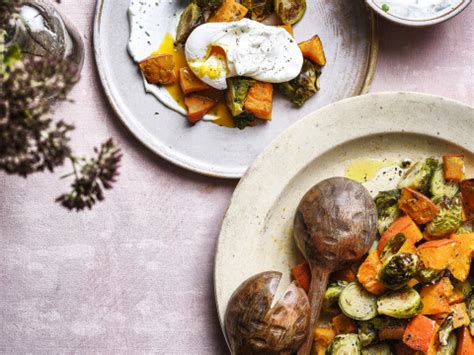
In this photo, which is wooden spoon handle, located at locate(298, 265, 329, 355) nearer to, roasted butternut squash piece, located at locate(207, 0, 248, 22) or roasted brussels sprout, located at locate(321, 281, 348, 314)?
roasted brussels sprout, located at locate(321, 281, 348, 314)

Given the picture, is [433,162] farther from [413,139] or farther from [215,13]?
[215,13]

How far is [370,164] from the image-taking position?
6.86 feet

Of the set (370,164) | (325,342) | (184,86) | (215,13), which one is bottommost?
(325,342)

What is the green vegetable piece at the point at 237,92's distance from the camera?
2.04 metres

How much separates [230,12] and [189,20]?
0.42 ft

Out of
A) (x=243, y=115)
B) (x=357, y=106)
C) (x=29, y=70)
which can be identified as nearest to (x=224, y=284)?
(x=243, y=115)

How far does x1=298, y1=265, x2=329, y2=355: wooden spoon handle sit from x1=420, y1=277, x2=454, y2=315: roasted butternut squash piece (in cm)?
29

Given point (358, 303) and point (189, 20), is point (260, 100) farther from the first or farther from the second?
point (358, 303)

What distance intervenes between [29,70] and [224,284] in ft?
3.16

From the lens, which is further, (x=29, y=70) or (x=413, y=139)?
(x=413, y=139)

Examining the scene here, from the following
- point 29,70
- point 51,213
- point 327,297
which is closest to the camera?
point 29,70

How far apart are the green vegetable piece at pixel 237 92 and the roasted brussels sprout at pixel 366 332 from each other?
72cm

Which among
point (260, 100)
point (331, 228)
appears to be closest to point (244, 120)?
point (260, 100)

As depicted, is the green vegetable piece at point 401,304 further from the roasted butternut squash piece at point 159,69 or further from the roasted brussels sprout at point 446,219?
the roasted butternut squash piece at point 159,69
